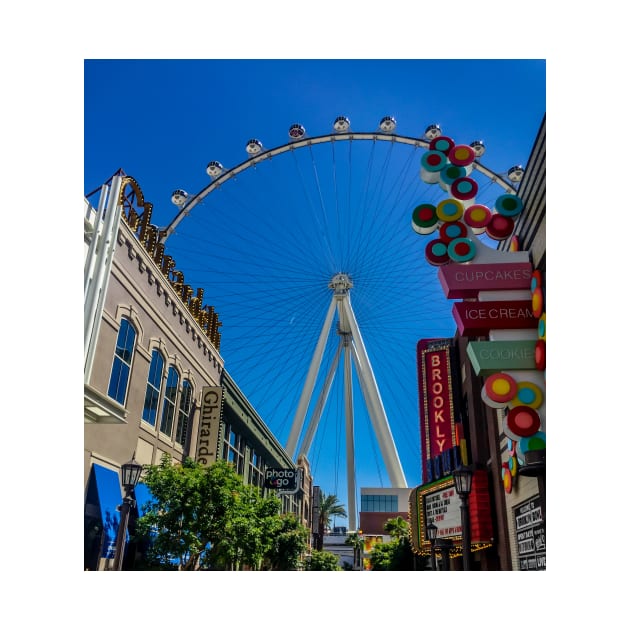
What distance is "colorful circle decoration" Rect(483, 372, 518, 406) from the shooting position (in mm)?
12375

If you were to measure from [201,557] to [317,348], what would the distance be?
24840 millimetres

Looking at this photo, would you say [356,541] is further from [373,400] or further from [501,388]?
[501,388]

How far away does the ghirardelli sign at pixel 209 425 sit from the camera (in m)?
28.3

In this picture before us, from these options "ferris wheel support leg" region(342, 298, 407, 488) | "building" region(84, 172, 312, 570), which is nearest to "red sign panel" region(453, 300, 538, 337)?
"building" region(84, 172, 312, 570)

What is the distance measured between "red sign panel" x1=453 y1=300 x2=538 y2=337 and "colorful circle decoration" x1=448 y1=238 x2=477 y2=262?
3.85 feet

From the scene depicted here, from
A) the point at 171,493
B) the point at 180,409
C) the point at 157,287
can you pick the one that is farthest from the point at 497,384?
the point at 180,409

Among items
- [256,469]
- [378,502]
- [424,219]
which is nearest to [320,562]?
[256,469]

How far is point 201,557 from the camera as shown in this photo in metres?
21.8

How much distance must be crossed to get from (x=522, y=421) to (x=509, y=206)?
5342mm

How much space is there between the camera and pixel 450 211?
14.8 metres

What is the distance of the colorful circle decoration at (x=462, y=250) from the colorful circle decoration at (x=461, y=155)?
8.52ft

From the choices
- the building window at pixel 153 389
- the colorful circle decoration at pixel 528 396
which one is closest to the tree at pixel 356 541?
the building window at pixel 153 389

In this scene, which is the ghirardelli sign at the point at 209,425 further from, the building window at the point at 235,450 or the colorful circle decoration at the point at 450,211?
the colorful circle decoration at the point at 450,211
